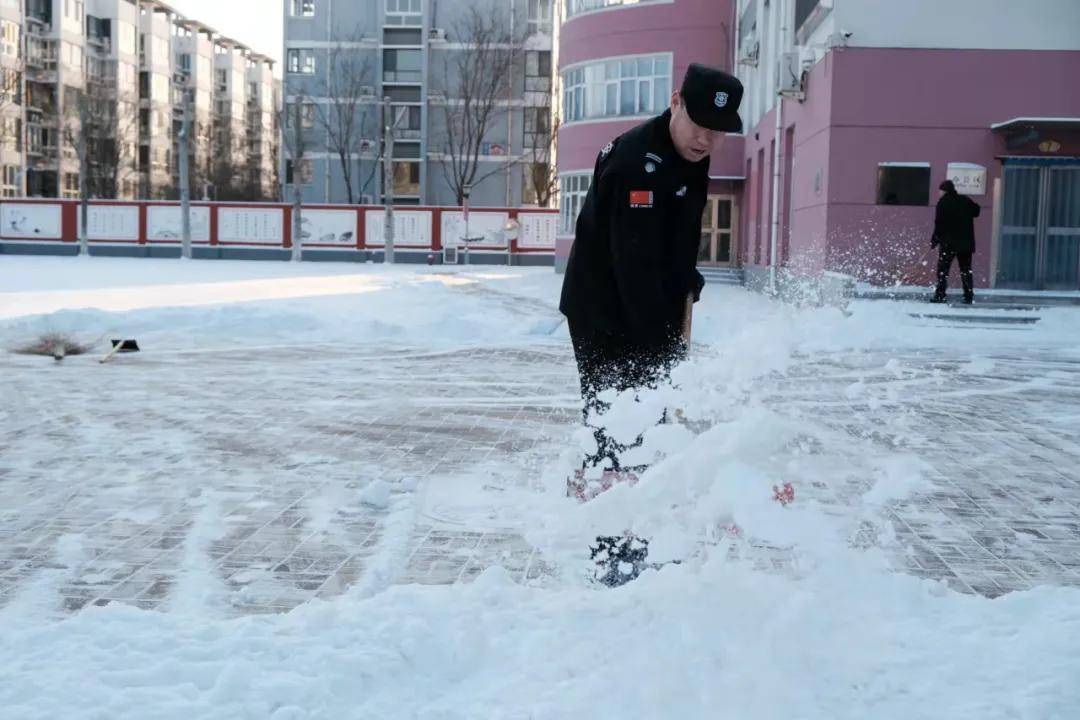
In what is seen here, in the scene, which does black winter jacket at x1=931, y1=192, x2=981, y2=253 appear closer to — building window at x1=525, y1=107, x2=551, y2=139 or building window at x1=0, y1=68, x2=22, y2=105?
building window at x1=525, y1=107, x2=551, y2=139

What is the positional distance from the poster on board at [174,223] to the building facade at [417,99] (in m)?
14.2

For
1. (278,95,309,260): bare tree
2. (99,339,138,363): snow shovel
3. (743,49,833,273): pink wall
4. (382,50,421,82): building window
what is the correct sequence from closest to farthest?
(99,339,138,363): snow shovel, (743,49,833,273): pink wall, (278,95,309,260): bare tree, (382,50,421,82): building window

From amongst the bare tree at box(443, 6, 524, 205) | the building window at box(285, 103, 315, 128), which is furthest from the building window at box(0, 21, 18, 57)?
the bare tree at box(443, 6, 524, 205)

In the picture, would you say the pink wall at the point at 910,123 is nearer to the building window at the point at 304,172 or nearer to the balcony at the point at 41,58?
the building window at the point at 304,172

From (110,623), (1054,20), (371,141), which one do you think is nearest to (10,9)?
(371,141)

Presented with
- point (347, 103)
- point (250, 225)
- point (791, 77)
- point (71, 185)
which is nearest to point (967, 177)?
point (791, 77)

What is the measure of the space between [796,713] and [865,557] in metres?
1.22

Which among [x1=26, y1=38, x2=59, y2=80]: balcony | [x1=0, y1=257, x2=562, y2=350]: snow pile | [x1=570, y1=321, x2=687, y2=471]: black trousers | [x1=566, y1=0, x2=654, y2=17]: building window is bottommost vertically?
[x1=0, y1=257, x2=562, y2=350]: snow pile

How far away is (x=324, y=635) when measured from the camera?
4.02 metres

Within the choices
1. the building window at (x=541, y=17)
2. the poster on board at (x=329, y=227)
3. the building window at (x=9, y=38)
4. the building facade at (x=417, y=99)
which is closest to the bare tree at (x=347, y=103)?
the building facade at (x=417, y=99)

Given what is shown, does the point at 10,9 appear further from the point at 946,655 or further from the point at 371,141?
the point at 946,655

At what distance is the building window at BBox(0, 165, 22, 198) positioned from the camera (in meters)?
75.0

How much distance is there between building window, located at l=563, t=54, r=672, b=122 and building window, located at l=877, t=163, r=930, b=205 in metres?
15.7

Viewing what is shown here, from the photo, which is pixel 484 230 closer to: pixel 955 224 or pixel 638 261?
pixel 955 224
